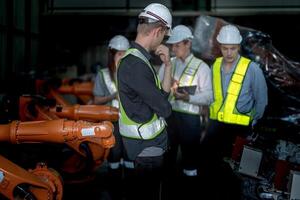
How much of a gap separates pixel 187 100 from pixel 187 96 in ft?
0.15

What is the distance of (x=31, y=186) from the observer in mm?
3305

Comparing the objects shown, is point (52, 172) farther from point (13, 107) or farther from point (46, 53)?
point (46, 53)

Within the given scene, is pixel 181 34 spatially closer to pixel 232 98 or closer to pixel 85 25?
pixel 232 98

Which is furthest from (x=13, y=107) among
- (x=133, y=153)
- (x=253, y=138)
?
(x=253, y=138)

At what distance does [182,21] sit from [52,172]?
4996mm

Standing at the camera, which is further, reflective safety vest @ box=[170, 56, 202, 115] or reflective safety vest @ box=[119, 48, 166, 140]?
reflective safety vest @ box=[170, 56, 202, 115]

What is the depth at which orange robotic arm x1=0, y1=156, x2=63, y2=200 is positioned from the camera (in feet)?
10.3

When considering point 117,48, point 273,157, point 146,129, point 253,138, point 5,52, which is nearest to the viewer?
point 146,129

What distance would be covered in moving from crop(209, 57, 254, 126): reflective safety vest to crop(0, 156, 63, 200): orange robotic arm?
1.96 meters

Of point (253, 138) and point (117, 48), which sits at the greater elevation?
point (117, 48)

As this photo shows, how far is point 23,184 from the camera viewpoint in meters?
3.21

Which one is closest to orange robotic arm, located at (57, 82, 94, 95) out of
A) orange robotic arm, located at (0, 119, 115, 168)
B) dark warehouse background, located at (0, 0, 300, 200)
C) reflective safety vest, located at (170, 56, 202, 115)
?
Result: dark warehouse background, located at (0, 0, 300, 200)

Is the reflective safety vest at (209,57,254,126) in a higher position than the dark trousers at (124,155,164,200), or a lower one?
higher

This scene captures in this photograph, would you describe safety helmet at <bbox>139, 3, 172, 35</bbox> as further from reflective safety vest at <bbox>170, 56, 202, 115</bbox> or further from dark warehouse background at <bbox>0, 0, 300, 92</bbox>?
dark warehouse background at <bbox>0, 0, 300, 92</bbox>
